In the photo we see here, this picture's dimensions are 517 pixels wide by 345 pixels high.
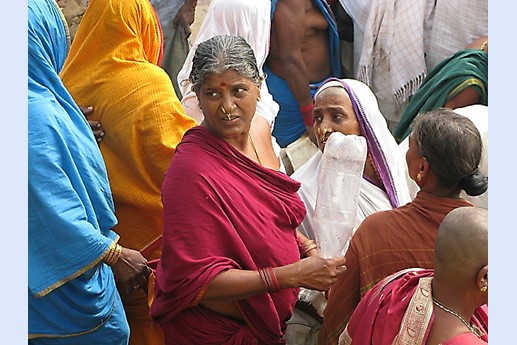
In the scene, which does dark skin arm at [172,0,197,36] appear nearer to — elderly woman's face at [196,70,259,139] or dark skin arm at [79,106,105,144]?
dark skin arm at [79,106,105,144]

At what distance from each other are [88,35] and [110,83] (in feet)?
0.88

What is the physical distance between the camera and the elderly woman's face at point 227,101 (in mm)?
3383

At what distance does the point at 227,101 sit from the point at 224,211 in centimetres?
39

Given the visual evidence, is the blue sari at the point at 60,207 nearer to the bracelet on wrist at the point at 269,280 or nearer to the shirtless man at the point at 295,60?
the bracelet on wrist at the point at 269,280

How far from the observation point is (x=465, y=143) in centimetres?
313

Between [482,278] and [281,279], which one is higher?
[482,278]

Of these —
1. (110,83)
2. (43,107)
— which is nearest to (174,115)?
(110,83)

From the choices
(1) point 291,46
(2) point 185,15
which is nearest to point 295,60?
(1) point 291,46

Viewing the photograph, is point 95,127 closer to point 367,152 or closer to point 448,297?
point 367,152

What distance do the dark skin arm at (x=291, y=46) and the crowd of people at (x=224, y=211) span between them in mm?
1353

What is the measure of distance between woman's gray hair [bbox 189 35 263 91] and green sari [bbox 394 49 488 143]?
1677 millimetres

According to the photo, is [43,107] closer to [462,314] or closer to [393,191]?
[393,191]

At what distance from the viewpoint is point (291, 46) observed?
5551 millimetres

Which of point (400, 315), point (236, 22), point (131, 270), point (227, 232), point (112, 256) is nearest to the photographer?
point (400, 315)
